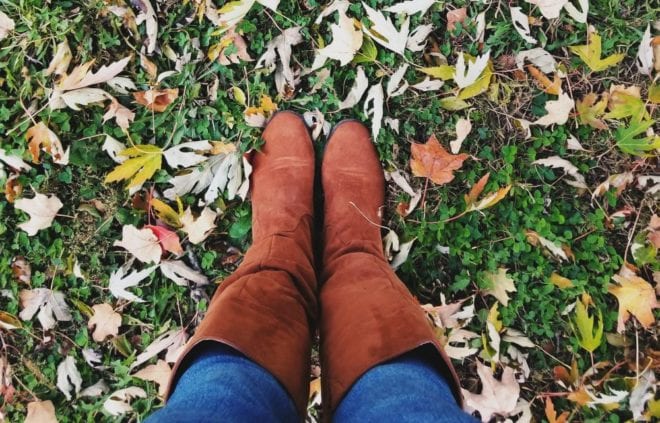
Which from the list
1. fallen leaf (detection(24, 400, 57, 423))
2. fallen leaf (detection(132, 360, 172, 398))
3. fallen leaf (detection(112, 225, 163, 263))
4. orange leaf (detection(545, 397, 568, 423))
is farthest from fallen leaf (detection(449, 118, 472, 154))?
fallen leaf (detection(24, 400, 57, 423))

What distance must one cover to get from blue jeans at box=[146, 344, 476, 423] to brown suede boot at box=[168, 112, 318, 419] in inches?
1.5

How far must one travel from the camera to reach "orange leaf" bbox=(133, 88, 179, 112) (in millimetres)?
1671

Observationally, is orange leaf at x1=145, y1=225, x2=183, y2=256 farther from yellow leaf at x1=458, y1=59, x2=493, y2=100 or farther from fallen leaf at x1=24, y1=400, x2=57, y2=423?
yellow leaf at x1=458, y1=59, x2=493, y2=100

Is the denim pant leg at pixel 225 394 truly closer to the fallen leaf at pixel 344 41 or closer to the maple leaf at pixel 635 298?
the fallen leaf at pixel 344 41

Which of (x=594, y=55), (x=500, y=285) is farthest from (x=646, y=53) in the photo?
(x=500, y=285)

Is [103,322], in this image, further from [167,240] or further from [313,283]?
[313,283]

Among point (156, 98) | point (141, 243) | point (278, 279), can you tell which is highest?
point (156, 98)

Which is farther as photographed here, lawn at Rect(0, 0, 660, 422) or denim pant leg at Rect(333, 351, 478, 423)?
lawn at Rect(0, 0, 660, 422)

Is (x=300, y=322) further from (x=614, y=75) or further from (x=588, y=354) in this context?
(x=614, y=75)

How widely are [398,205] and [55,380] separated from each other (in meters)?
1.23

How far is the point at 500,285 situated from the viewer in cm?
166

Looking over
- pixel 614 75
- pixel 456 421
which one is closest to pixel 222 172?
pixel 456 421

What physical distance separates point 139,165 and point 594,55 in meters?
1.49

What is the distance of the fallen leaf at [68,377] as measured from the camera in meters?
1.65
